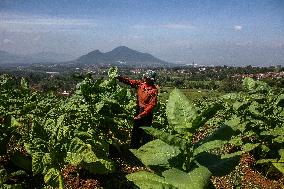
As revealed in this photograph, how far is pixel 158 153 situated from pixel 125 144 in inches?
199

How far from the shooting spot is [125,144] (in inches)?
355

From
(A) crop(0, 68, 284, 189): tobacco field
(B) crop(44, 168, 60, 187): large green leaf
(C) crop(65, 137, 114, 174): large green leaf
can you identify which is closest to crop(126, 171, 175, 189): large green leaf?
(A) crop(0, 68, 284, 189): tobacco field

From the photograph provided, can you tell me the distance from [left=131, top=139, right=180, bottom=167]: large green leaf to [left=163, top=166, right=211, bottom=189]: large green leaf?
0.31m

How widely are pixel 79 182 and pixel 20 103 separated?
73.7 inches

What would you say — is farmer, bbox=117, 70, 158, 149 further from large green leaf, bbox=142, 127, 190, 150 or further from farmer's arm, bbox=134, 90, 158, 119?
large green leaf, bbox=142, 127, 190, 150

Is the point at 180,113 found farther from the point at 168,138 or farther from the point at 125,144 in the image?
the point at 125,144

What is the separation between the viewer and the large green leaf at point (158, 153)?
3913 mm

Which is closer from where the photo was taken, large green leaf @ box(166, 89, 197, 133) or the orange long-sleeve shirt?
large green leaf @ box(166, 89, 197, 133)

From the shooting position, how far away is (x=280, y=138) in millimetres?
7059

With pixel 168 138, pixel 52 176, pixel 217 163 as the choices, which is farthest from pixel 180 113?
pixel 52 176

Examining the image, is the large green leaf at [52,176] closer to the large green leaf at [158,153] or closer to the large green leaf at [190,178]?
the large green leaf at [158,153]

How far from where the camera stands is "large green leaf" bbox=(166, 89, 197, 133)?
12.4 feet

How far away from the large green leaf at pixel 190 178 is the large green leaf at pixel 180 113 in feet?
1.43

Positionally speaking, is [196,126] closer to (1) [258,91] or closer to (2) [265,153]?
(2) [265,153]
